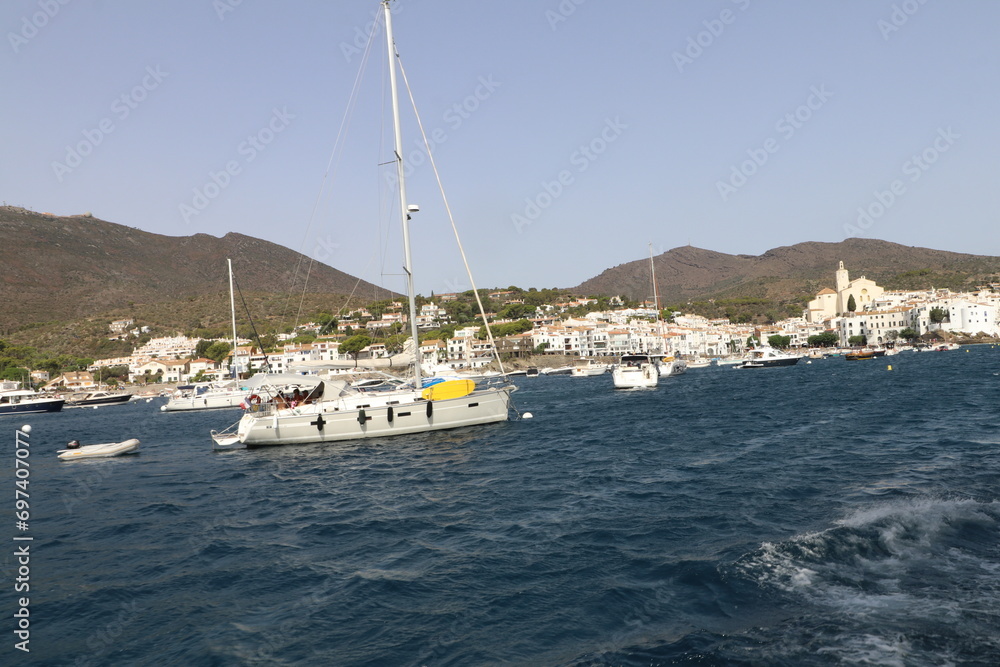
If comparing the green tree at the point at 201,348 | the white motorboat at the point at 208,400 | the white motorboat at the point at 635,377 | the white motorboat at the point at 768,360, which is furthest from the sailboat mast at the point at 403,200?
the green tree at the point at 201,348

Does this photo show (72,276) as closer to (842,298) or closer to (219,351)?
(219,351)

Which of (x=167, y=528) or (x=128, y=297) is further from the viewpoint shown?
(x=128, y=297)

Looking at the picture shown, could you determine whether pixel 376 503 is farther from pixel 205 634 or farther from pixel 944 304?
pixel 944 304

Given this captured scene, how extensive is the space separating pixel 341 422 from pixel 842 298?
534ft

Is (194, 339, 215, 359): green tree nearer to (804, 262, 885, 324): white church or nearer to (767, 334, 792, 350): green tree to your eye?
(767, 334, 792, 350): green tree

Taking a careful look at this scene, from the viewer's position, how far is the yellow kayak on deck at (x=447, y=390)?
2075cm

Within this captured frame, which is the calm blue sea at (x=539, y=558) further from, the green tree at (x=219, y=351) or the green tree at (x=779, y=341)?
the green tree at (x=779, y=341)

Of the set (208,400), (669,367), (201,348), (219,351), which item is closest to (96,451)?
(208,400)

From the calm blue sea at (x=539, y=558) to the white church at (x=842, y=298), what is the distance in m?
148

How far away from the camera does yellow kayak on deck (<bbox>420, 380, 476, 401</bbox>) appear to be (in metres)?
20.8

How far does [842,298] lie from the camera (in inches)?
6142

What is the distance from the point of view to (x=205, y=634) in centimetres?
645

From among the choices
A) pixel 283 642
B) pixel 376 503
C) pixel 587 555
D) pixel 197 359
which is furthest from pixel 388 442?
pixel 197 359

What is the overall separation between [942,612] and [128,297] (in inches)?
7064
